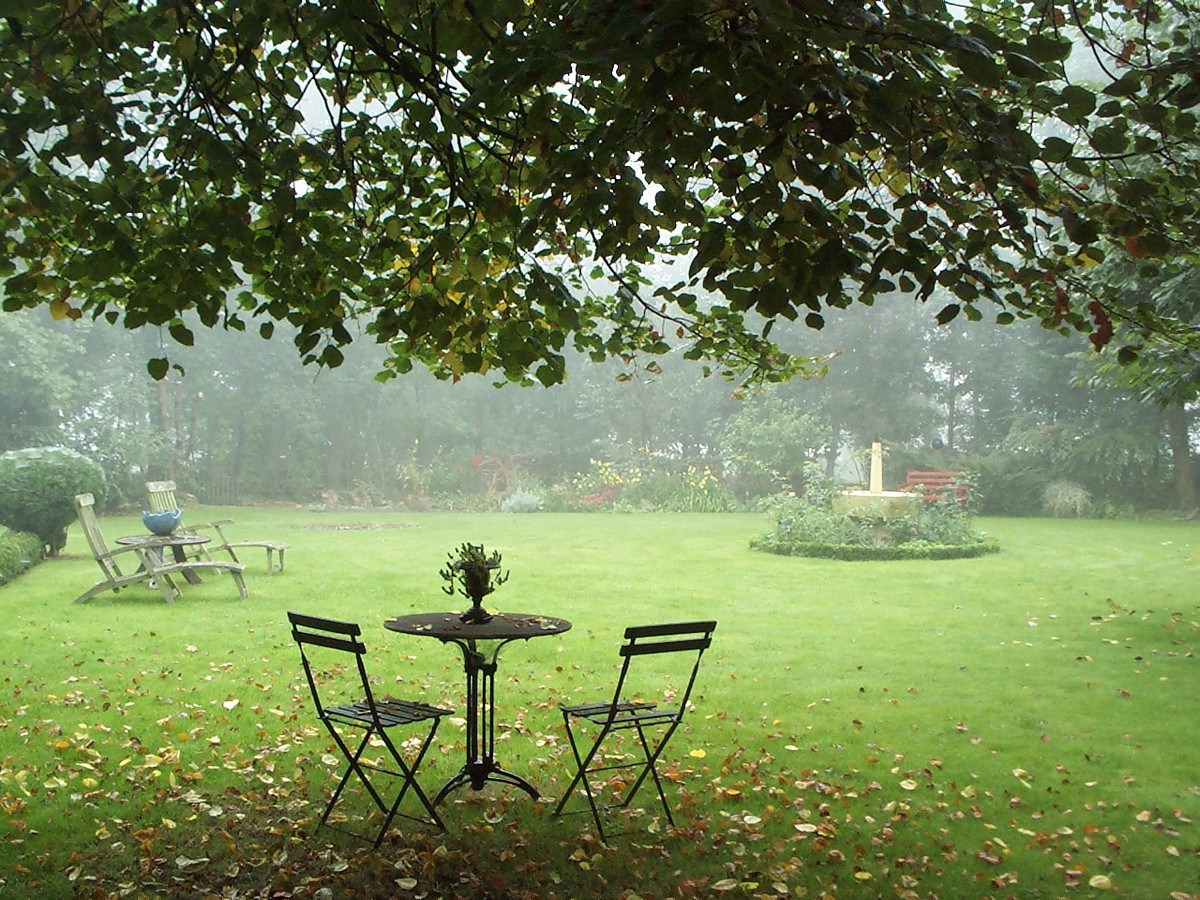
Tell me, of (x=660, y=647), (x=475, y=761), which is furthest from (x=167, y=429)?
(x=660, y=647)

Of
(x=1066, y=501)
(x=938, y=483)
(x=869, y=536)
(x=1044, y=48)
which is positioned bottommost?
(x=869, y=536)

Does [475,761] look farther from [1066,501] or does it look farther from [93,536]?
[1066,501]

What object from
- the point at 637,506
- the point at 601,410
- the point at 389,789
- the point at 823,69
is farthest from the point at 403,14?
the point at 601,410

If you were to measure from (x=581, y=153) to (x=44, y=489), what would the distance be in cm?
1119

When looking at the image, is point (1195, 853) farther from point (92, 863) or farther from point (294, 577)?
point (294, 577)

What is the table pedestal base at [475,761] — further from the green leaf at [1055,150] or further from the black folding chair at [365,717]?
the green leaf at [1055,150]

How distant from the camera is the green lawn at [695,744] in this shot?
3.87m

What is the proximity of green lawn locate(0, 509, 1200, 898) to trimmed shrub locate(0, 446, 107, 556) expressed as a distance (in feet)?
4.24

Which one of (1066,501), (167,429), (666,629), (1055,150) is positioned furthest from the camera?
(167,429)

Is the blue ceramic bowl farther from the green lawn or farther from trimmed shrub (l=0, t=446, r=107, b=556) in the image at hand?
trimmed shrub (l=0, t=446, r=107, b=556)

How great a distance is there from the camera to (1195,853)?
13.5ft

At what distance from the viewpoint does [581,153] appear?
3305 mm

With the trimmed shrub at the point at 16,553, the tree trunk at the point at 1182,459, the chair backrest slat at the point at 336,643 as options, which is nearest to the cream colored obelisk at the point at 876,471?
the tree trunk at the point at 1182,459

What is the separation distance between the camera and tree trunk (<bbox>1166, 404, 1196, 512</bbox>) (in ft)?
68.5
